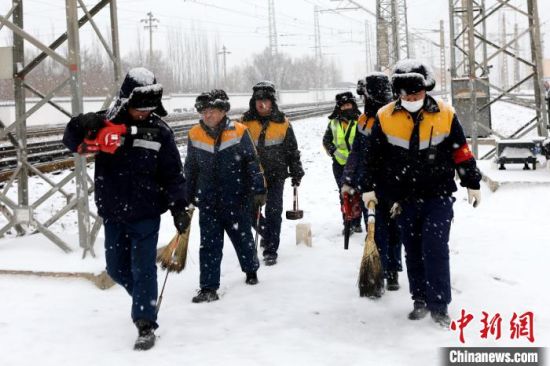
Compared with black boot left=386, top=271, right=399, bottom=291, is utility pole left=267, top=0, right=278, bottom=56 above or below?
above

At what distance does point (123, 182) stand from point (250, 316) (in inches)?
55.8

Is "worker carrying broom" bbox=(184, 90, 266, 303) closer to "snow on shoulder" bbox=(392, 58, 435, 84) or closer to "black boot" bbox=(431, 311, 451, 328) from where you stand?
"snow on shoulder" bbox=(392, 58, 435, 84)

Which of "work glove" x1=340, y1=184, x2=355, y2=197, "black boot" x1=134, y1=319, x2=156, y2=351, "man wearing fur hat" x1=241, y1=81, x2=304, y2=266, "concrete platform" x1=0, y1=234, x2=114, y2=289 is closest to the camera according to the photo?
"black boot" x1=134, y1=319, x2=156, y2=351

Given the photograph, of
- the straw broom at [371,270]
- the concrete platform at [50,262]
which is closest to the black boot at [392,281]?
the straw broom at [371,270]

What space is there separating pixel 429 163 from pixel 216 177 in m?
1.80

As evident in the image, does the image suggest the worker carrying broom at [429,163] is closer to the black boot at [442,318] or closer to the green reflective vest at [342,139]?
the black boot at [442,318]

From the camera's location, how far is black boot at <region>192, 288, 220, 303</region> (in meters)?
4.90

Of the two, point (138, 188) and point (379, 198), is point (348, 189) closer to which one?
point (379, 198)

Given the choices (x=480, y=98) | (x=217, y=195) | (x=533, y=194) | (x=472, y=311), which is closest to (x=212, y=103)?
(x=217, y=195)

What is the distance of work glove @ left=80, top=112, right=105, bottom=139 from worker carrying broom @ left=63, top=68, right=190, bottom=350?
5 centimetres

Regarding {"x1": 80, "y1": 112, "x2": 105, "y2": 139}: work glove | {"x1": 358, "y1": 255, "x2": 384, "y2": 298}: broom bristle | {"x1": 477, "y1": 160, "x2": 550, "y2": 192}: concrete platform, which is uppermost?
{"x1": 80, "y1": 112, "x2": 105, "y2": 139}: work glove

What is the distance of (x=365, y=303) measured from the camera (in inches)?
186

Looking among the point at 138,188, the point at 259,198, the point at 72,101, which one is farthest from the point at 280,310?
the point at 72,101

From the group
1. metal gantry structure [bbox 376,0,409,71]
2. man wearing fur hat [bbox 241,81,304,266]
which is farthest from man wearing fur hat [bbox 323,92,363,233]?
metal gantry structure [bbox 376,0,409,71]
